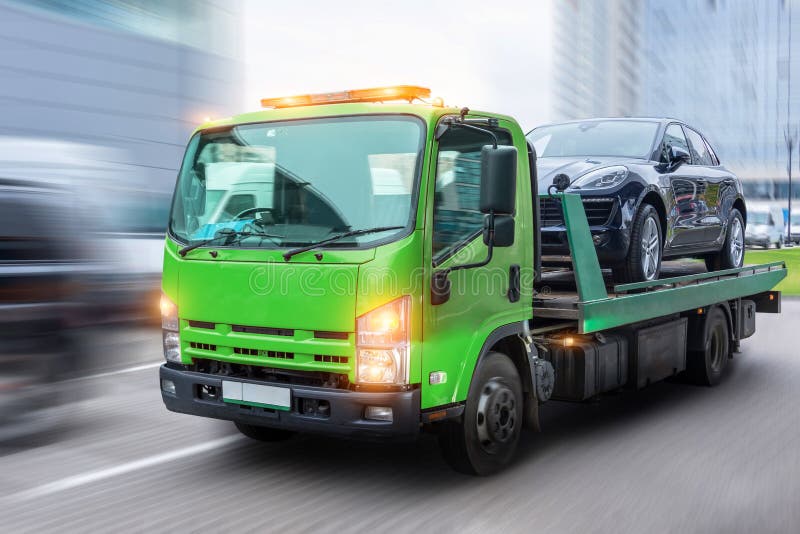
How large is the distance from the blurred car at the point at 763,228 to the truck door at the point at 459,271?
142 feet

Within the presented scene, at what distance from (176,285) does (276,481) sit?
122cm

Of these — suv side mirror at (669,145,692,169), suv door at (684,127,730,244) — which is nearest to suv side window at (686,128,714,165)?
suv door at (684,127,730,244)

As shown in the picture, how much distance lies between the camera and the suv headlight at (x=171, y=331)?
501cm

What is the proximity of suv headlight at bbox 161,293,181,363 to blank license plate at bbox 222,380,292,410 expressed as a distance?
18.4 inches

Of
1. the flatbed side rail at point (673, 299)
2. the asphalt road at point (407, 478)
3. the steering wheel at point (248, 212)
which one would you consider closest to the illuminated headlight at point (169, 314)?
the steering wheel at point (248, 212)

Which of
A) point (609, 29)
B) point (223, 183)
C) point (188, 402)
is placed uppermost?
point (609, 29)

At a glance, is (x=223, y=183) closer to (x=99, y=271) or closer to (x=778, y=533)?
(x=99, y=271)

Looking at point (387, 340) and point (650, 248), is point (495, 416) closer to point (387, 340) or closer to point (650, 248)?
point (387, 340)

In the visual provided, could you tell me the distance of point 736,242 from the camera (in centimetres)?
924

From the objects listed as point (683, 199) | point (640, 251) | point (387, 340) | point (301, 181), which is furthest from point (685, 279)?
point (301, 181)

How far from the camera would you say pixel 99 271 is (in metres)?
6.28

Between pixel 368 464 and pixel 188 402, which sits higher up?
pixel 188 402

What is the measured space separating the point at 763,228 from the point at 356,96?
44966 mm

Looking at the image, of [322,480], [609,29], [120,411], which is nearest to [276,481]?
[322,480]
